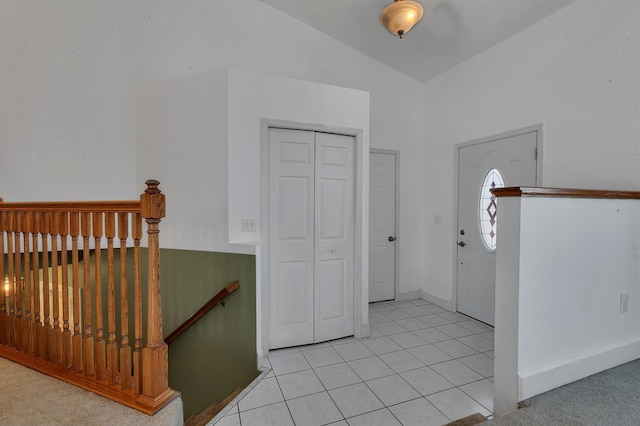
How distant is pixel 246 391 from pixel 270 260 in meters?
1.07

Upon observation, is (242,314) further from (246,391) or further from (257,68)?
(257,68)

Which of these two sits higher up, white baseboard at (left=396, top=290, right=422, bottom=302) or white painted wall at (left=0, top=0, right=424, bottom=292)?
white painted wall at (left=0, top=0, right=424, bottom=292)

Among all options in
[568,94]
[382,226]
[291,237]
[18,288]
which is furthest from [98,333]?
[568,94]

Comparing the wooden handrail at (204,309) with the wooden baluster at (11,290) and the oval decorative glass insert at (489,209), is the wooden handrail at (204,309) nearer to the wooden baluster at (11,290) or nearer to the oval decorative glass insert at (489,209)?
the wooden baluster at (11,290)

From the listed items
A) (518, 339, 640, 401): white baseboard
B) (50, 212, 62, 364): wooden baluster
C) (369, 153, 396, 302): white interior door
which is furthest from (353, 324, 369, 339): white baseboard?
(50, 212, 62, 364): wooden baluster

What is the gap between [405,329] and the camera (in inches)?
133

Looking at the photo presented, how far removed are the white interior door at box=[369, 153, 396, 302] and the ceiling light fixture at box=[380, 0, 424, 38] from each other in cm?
160

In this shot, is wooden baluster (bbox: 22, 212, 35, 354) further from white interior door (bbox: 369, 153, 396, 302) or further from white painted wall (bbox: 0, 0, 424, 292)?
white interior door (bbox: 369, 153, 396, 302)

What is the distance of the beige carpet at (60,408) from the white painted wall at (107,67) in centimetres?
137

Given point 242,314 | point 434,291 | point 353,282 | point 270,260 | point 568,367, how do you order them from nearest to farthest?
point 568,367, point 242,314, point 270,260, point 353,282, point 434,291

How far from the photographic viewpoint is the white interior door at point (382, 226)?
13.8 feet

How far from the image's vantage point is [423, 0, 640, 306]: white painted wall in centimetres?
237

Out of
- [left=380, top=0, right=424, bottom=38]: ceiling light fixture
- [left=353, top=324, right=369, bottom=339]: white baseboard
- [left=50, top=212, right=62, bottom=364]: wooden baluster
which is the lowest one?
[left=353, top=324, right=369, bottom=339]: white baseboard

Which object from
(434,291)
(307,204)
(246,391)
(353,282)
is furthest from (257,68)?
(434,291)
